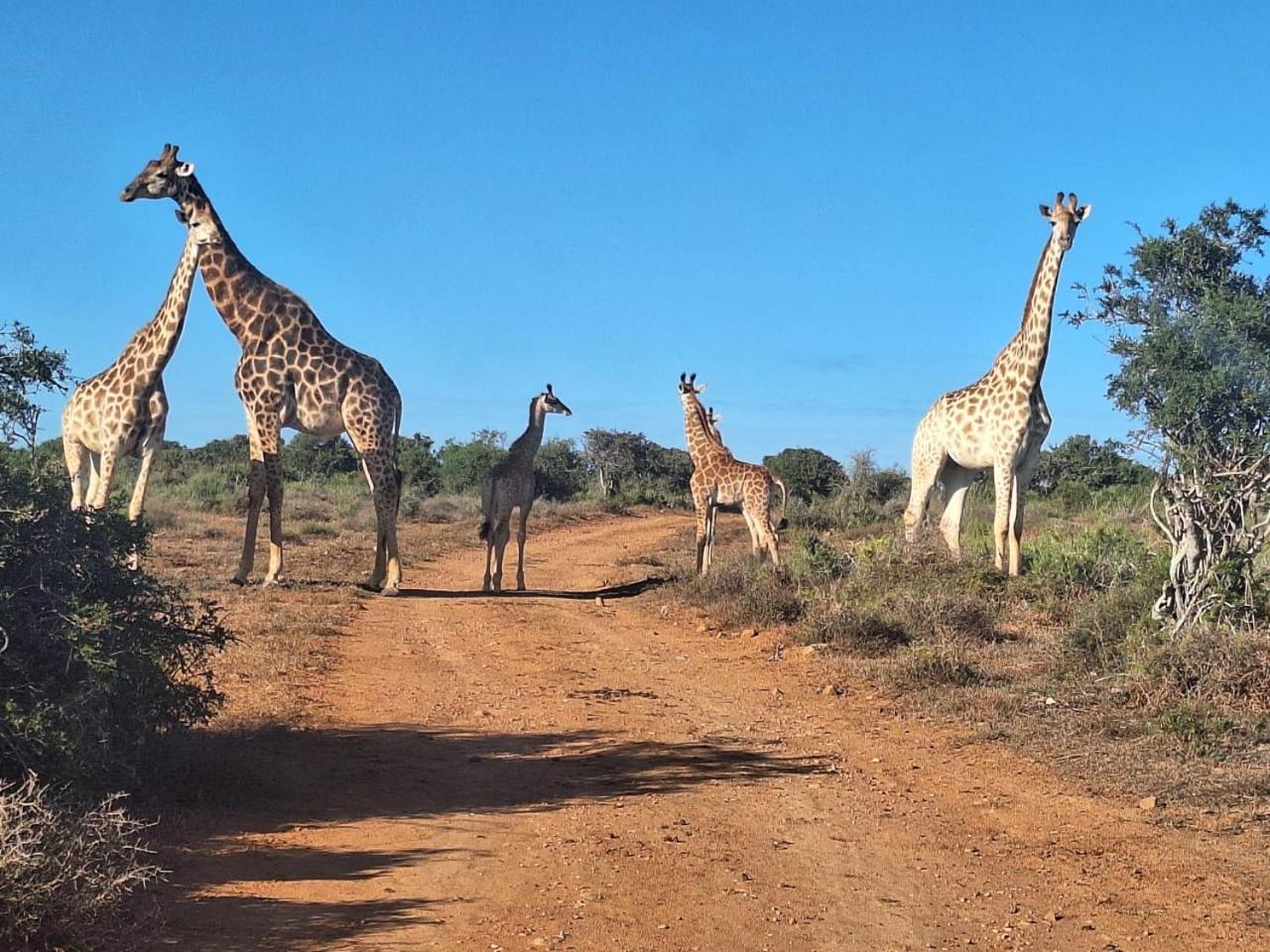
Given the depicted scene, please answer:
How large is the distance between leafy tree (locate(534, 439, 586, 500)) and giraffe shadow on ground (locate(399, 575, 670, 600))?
70.4 ft

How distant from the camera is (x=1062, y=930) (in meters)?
4.78

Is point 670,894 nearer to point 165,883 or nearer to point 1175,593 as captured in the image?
point 165,883

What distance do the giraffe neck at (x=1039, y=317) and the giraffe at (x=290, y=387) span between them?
6.81 meters

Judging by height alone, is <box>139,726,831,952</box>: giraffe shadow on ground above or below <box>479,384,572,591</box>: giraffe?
below

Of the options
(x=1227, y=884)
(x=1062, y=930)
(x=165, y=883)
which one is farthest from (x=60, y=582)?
(x=1227, y=884)

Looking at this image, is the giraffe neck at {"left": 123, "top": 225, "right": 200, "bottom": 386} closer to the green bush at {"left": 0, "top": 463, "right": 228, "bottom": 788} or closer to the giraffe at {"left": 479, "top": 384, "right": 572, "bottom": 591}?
the giraffe at {"left": 479, "top": 384, "right": 572, "bottom": 591}

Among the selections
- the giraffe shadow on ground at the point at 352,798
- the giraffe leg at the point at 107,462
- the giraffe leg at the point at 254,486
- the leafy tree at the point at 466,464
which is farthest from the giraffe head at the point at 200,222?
the leafy tree at the point at 466,464

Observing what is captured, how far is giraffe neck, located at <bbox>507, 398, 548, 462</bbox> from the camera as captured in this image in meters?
15.9

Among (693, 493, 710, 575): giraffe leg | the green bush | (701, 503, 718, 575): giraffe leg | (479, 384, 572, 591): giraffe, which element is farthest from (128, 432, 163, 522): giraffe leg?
the green bush

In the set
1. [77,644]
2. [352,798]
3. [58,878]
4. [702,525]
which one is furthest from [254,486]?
[58,878]

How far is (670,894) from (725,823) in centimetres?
101

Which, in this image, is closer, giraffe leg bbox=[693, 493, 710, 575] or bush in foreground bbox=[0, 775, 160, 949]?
bush in foreground bbox=[0, 775, 160, 949]

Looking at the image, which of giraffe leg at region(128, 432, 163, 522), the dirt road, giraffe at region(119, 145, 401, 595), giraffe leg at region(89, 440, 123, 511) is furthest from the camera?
giraffe at region(119, 145, 401, 595)

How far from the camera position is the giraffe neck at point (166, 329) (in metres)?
12.7
